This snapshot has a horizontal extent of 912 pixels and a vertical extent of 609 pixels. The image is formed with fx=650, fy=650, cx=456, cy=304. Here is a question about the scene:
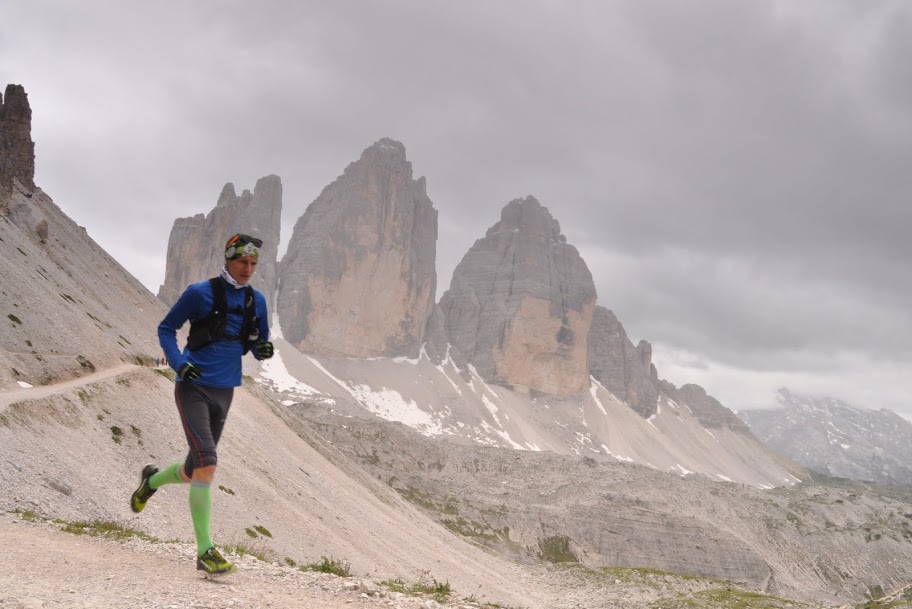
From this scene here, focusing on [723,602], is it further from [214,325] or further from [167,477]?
[214,325]

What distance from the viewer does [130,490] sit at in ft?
77.3

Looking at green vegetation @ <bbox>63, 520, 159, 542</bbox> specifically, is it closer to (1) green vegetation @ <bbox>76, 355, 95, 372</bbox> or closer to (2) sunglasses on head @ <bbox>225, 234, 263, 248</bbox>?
(2) sunglasses on head @ <bbox>225, 234, 263, 248</bbox>

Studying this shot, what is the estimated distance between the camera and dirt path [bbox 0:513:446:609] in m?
6.80

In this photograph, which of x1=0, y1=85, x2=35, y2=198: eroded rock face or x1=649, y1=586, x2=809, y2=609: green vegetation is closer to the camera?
x1=649, y1=586, x2=809, y2=609: green vegetation

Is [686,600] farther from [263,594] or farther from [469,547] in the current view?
[263,594]

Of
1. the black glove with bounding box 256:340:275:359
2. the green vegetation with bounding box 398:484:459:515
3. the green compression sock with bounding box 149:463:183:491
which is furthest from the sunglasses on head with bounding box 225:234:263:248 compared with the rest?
the green vegetation with bounding box 398:484:459:515

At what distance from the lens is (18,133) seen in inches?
2844

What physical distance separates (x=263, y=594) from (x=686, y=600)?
4897 cm

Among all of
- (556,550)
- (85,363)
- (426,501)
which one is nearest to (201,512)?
(85,363)

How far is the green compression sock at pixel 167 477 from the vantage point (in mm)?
8844

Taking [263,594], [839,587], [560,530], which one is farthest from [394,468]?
[263,594]

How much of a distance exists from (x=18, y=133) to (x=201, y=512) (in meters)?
81.3

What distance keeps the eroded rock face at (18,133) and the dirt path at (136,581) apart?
236 ft

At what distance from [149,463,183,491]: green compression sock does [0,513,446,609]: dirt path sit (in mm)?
1087
